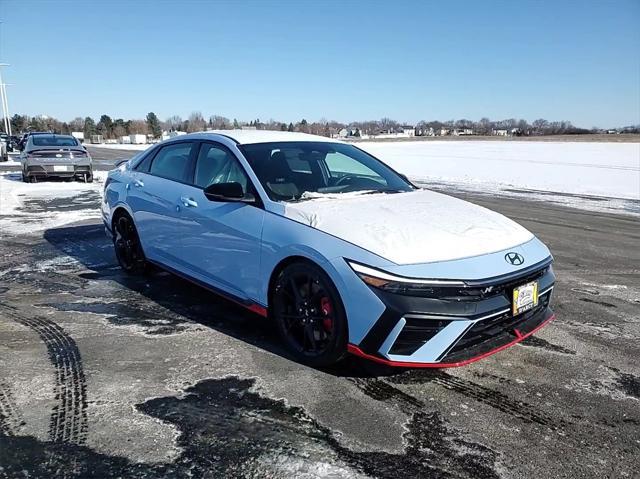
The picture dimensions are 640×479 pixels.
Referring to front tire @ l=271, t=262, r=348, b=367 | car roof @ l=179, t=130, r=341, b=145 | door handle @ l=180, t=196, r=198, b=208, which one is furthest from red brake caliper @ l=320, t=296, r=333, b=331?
car roof @ l=179, t=130, r=341, b=145

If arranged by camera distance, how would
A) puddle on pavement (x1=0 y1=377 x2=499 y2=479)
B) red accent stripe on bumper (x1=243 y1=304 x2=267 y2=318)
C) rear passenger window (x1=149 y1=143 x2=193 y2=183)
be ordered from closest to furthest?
puddle on pavement (x1=0 y1=377 x2=499 y2=479), red accent stripe on bumper (x1=243 y1=304 x2=267 y2=318), rear passenger window (x1=149 y1=143 x2=193 y2=183)

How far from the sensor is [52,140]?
52.0 feet

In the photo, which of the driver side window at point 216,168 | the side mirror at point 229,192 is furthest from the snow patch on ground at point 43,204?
the side mirror at point 229,192

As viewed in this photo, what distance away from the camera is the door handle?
14.0ft

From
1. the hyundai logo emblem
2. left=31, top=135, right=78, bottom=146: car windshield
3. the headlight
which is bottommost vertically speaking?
the headlight

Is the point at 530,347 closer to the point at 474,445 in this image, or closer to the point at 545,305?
the point at 545,305

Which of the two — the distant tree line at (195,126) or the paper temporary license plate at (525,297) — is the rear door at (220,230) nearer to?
the paper temporary license plate at (525,297)

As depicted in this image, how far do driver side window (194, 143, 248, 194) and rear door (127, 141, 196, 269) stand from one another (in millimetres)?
176

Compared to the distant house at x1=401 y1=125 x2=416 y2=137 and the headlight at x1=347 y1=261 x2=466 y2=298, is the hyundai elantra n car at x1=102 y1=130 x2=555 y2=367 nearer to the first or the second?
the headlight at x1=347 y1=261 x2=466 y2=298

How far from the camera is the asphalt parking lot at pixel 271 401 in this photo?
7.89 feet

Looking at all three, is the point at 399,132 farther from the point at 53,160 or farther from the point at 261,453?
the point at 261,453

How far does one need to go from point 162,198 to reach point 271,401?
8.32 ft

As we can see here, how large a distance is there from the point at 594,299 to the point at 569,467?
2962 millimetres

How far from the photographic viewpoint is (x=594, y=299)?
4895 millimetres
